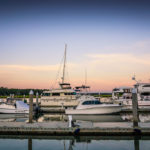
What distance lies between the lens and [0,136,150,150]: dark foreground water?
13.5 m

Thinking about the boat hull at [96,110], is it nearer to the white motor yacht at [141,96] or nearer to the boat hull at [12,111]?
the boat hull at [12,111]

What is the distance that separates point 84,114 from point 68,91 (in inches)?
493

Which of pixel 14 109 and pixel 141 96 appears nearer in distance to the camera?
pixel 14 109

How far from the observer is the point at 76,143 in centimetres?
1409

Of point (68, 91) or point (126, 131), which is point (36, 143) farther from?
point (68, 91)

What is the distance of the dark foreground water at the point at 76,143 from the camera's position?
44.4ft

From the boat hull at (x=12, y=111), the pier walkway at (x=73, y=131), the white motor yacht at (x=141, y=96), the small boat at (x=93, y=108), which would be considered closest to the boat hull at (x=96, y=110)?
the small boat at (x=93, y=108)

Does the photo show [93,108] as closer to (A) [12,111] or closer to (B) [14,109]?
(B) [14,109]

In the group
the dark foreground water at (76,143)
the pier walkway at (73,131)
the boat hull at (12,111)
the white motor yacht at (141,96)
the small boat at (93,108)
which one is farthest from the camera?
the white motor yacht at (141,96)

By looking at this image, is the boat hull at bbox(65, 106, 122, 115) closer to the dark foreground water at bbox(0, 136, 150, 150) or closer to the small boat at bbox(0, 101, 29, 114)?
the small boat at bbox(0, 101, 29, 114)

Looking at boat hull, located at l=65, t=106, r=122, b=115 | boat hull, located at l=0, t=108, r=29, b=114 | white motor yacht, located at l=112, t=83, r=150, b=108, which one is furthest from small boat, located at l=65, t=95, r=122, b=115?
white motor yacht, located at l=112, t=83, r=150, b=108

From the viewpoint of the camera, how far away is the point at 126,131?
14.4 meters

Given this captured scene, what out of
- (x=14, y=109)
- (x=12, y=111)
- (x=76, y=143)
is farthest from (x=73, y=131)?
(x=12, y=111)

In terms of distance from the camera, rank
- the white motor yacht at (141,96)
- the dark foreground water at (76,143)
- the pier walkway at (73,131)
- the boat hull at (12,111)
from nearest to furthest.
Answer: the dark foreground water at (76,143)
the pier walkway at (73,131)
the boat hull at (12,111)
the white motor yacht at (141,96)
